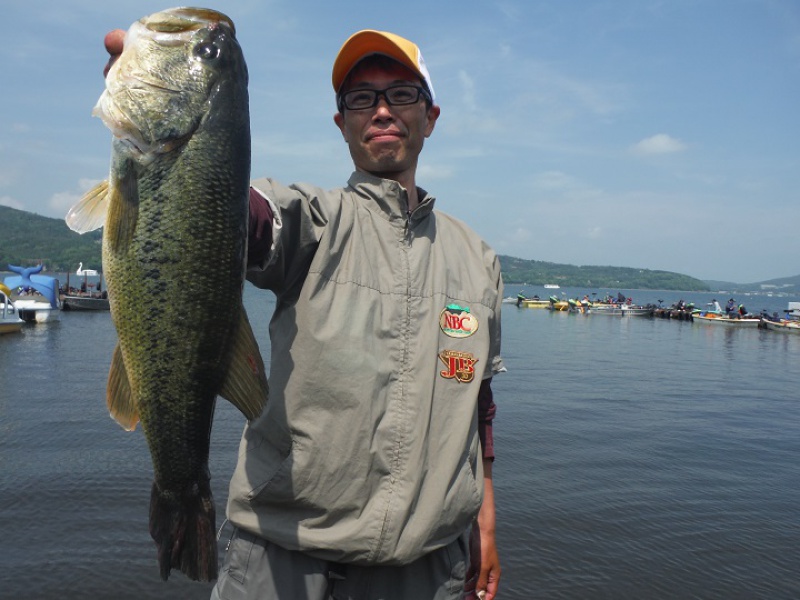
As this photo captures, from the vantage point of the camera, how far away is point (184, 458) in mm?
2047

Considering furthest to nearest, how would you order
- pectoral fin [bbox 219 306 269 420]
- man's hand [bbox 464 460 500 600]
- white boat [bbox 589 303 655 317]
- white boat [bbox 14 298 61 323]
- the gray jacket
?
1. white boat [bbox 589 303 655 317]
2. white boat [bbox 14 298 61 323]
3. man's hand [bbox 464 460 500 600]
4. the gray jacket
5. pectoral fin [bbox 219 306 269 420]

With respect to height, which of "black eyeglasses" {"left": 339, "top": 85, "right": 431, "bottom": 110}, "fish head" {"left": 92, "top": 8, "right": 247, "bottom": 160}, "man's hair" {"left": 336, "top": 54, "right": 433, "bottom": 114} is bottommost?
"fish head" {"left": 92, "top": 8, "right": 247, "bottom": 160}

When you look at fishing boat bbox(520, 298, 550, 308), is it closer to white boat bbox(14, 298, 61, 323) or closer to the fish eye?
white boat bbox(14, 298, 61, 323)

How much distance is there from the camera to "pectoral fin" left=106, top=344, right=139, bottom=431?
80.7 inches

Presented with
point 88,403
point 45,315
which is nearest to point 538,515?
point 88,403

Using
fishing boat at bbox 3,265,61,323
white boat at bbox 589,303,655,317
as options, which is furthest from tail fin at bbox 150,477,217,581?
white boat at bbox 589,303,655,317

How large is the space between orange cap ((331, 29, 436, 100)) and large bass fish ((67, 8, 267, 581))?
67cm

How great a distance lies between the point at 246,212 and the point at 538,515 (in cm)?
891

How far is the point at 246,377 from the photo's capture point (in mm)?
2039

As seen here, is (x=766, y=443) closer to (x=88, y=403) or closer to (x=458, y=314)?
(x=458, y=314)

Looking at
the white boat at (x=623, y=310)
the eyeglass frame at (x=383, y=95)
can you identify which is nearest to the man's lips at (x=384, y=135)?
the eyeglass frame at (x=383, y=95)

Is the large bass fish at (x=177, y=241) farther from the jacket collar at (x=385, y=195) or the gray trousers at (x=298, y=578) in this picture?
the jacket collar at (x=385, y=195)

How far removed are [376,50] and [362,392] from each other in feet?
4.74

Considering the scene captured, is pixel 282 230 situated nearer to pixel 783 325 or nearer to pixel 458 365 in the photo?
pixel 458 365
